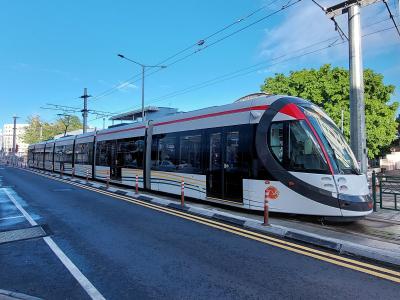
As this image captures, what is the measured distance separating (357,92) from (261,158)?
4258 millimetres

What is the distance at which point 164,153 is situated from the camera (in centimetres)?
1567

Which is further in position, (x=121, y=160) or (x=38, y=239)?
(x=121, y=160)

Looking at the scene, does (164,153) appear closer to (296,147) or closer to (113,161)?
(113,161)

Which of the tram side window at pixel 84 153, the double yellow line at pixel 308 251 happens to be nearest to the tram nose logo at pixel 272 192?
the double yellow line at pixel 308 251

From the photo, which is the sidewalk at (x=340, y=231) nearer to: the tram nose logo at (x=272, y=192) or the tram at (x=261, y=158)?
the tram at (x=261, y=158)

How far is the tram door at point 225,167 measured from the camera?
11.4 m

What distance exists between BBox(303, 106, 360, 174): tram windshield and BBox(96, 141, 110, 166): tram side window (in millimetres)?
14434

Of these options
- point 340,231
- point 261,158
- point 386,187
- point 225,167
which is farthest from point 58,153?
point 340,231

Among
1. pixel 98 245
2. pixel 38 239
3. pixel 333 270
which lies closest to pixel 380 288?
pixel 333 270

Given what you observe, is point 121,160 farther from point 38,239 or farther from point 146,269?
point 146,269

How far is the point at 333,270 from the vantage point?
19.5ft

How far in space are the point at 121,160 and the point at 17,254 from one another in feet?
43.2

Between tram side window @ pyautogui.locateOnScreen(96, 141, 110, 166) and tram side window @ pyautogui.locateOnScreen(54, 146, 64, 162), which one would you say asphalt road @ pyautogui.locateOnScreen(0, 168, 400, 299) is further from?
tram side window @ pyautogui.locateOnScreen(54, 146, 64, 162)

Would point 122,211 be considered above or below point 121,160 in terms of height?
below
